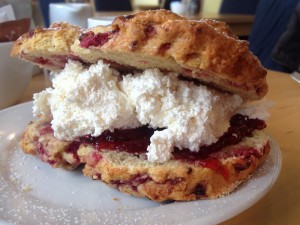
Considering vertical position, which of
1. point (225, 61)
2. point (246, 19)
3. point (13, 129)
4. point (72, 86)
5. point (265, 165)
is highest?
point (225, 61)

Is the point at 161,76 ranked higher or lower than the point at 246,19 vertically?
higher

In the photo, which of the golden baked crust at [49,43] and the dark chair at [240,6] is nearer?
the golden baked crust at [49,43]

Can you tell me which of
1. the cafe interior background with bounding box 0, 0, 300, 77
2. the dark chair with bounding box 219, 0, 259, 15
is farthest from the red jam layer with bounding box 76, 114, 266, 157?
the dark chair with bounding box 219, 0, 259, 15

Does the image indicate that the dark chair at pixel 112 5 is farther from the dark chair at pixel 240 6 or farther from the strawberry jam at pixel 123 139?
the strawberry jam at pixel 123 139

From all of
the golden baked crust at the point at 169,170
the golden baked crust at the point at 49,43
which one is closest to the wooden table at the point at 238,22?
the golden baked crust at the point at 49,43

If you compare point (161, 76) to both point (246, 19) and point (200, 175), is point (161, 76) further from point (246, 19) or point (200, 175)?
point (246, 19)

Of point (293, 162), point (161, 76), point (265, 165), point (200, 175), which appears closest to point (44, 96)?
point (161, 76)
